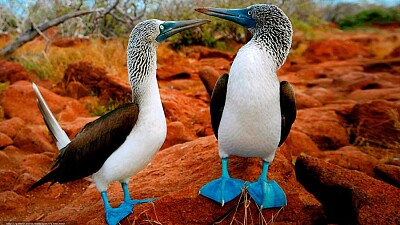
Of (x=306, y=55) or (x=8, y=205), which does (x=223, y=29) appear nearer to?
(x=306, y=55)

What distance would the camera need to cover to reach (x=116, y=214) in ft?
8.40

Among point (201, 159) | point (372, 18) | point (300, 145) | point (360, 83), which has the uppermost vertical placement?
point (201, 159)

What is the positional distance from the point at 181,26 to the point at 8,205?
221 cm

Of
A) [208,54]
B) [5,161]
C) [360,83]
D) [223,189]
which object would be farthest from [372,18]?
[223,189]

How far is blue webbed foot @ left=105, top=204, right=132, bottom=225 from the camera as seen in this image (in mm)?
2529

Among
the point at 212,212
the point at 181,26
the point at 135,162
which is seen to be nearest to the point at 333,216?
the point at 212,212

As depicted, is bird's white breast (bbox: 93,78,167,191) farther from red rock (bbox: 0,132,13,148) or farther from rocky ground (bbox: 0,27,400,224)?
red rock (bbox: 0,132,13,148)

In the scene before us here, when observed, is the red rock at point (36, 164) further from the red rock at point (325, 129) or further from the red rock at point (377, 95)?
the red rock at point (377, 95)

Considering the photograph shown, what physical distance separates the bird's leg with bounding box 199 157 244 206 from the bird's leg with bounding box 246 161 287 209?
0.08m

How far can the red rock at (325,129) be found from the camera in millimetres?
5484

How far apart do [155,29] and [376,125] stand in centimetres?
394

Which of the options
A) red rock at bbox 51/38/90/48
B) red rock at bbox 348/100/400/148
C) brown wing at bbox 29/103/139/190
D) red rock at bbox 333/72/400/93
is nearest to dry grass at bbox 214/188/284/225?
brown wing at bbox 29/103/139/190

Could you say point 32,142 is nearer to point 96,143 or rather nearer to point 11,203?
point 11,203

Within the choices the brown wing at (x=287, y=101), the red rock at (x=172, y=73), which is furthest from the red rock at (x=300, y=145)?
the red rock at (x=172, y=73)
